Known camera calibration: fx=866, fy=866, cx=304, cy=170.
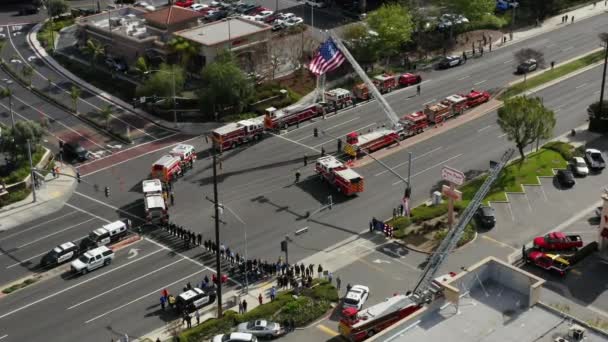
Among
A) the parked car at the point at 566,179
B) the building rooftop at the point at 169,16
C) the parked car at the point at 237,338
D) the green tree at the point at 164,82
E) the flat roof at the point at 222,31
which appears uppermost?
the building rooftop at the point at 169,16

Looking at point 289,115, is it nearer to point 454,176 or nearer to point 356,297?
point 454,176

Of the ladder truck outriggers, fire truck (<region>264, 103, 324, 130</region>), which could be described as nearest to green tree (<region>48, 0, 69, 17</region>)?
fire truck (<region>264, 103, 324, 130</region>)

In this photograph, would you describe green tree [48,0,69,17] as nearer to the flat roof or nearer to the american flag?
the flat roof

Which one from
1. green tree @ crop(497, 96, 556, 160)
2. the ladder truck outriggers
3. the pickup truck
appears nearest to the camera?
the ladder truck outriggers

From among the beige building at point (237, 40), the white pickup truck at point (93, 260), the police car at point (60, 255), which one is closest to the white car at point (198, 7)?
the beige building at point (237, 40)

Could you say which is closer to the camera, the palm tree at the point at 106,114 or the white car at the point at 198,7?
the palm tree at the point at 106,114

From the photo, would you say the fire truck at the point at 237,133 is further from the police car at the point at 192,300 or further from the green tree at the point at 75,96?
the police car at the point at 192,300
